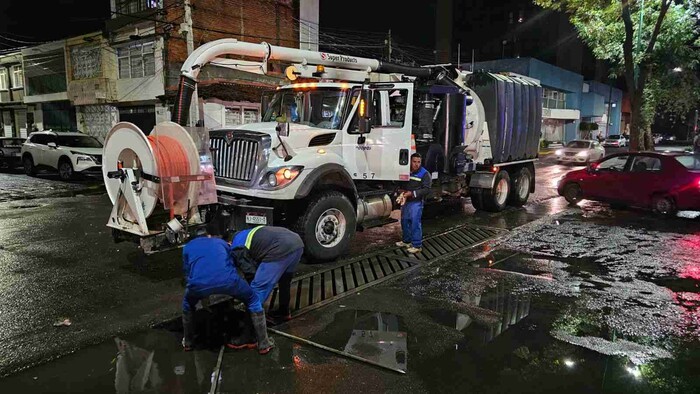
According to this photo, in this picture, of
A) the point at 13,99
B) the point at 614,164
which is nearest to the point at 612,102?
the point at 614,164

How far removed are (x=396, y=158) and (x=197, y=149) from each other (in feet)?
11.4

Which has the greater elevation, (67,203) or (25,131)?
(25,131)

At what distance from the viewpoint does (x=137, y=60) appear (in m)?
23.0

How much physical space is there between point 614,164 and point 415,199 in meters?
7.02

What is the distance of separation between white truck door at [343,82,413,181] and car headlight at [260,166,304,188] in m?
1.44

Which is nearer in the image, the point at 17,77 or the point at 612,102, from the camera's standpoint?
the point at 17,77

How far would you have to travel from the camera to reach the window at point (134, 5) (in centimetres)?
2147

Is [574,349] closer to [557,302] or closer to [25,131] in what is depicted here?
[557,302]

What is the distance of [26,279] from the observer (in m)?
6.38

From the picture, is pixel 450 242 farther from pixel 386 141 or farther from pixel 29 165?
pixel 29 165

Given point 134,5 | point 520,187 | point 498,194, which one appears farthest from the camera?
point 134,5

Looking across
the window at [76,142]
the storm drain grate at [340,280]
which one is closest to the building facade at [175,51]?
the window at [76,142]

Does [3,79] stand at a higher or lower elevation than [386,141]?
higher

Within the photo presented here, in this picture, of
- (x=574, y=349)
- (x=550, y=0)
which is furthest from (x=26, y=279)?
(x=550, y=0)
